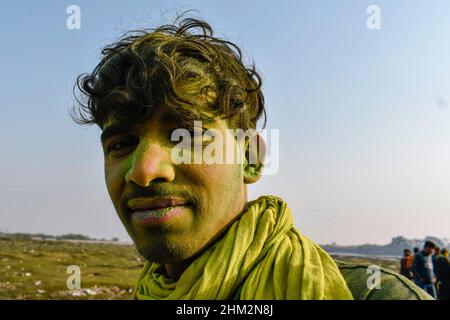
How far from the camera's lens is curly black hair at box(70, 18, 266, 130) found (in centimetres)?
209

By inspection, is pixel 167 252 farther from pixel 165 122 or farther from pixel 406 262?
pixel 406 262

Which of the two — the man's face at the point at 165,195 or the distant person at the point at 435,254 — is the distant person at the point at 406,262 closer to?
the distant person at the point at 435,254

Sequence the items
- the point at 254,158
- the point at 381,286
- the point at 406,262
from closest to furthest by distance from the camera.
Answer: the point at 381,286, the point at 254,158, the point at 406,262

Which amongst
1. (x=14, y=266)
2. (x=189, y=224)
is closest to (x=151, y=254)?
(x=189, y=224)

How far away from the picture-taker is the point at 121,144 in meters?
2.17

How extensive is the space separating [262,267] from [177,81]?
0.91 metres

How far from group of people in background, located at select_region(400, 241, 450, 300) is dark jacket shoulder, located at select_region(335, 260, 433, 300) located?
30.4ft

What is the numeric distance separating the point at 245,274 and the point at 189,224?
0.32m

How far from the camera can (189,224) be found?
2.02 m

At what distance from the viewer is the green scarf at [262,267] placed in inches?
70.9

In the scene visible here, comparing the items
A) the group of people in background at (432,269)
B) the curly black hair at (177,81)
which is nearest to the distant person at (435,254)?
the group of people in background at (432,269)

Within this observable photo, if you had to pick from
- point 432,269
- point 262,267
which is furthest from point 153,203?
point 432,269

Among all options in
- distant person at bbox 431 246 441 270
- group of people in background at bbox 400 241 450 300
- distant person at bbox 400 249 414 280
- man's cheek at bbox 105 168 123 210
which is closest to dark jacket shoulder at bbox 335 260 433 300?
man's cheek at bbox 105 168 123 210
